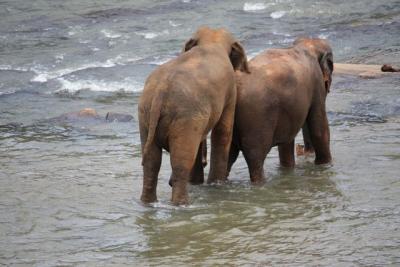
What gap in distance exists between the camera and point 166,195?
30.1 feet

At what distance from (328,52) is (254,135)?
1.83 metres

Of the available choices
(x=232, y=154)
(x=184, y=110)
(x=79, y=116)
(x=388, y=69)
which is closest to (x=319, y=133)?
(x=232, y=154)

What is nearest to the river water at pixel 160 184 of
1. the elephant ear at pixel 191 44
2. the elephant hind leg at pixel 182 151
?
the elephant hind leg at pixel 182 151

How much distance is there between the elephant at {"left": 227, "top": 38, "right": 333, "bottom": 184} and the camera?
30.0ft

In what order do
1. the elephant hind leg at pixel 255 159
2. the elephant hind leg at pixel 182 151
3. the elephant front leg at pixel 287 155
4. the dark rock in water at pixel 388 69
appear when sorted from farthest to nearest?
the dark rock in water at pixel 388 69 < the elephant front leg at pixel 287 155 < the elephant hind leg at pixel 255 159 < the elephant hind leg at pixel 182 151

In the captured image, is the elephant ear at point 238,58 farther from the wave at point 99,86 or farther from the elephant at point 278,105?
the wave at point 99,86

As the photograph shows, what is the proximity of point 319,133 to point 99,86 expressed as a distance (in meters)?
7.47

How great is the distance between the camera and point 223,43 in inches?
359

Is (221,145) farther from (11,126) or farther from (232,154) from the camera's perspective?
(11,126)

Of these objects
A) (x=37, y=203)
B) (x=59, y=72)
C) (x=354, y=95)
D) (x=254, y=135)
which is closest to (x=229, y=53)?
(x=254, y=135)

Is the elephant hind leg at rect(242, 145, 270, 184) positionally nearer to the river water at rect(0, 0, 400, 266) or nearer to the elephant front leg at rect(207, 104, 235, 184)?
the river water at rect(0, 0, 400, 266)

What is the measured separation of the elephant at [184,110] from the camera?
8.05 metres

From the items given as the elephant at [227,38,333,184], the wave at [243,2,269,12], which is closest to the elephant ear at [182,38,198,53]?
the elephant at [227,38,333,184]

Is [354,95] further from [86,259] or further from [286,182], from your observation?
[86,259]
